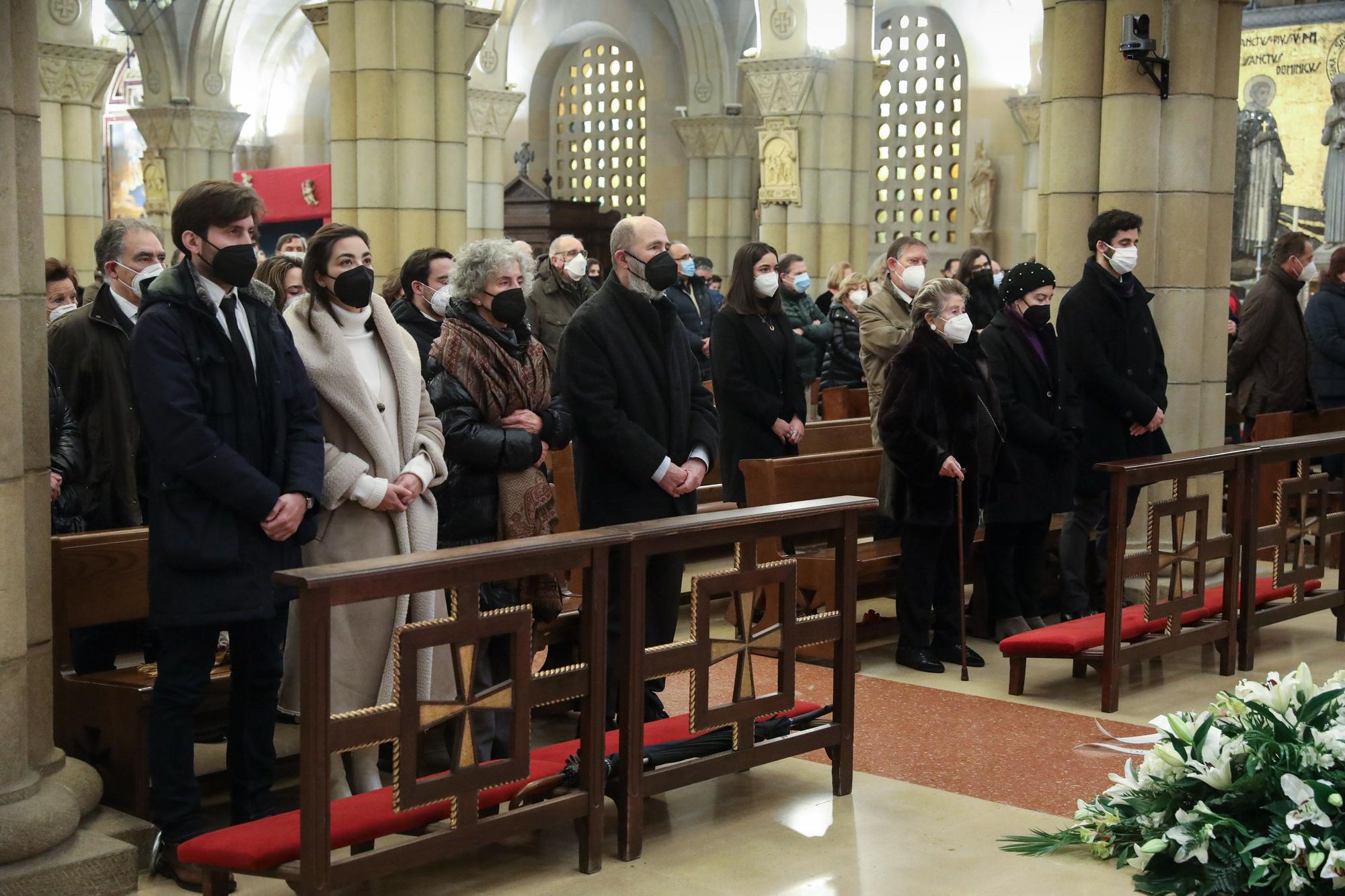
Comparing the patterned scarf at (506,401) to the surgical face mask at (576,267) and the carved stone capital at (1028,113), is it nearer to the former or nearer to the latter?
the surgical face mask at (576,267)

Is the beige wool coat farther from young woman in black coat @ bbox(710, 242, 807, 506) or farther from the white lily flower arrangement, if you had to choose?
young woman in black coat @ bbox(710, 242, 807, 506)

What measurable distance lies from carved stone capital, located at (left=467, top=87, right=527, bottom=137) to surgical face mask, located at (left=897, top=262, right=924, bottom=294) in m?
12.6

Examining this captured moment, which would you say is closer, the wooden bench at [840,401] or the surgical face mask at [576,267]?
the surgical face mask at [576,267]

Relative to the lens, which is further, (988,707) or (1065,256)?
(1065,256)

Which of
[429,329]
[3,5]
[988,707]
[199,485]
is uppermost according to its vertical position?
[3,5]

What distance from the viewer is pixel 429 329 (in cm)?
552

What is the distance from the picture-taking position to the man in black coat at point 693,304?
9.42 m

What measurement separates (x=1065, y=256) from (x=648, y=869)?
184 inches

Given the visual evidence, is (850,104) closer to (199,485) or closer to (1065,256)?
(1065,256)

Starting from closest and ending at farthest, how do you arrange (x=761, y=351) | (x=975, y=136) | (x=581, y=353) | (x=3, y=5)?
(x=3, y=5)
(x=581, y=353)
(x=761, y=351)
(x=975, y=136)

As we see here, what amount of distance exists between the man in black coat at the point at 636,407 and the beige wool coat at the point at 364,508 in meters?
0.66

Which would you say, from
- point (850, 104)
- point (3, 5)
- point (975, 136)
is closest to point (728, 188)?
point (975, 136)

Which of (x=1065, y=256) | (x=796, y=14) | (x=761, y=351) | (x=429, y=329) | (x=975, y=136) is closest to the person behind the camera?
(x=429, y=329)

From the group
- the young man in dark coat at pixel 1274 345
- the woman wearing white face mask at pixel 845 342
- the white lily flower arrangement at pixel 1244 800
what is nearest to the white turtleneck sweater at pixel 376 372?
the white lily flower arrangement at pixel 1244 800
